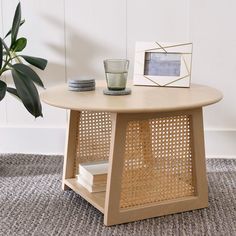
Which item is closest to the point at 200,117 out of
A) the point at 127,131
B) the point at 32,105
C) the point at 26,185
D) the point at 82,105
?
the point at 127,131

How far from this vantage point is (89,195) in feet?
6.31

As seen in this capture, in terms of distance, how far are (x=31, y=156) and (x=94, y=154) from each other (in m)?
0.57

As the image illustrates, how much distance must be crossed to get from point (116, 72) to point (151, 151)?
313 millimetres

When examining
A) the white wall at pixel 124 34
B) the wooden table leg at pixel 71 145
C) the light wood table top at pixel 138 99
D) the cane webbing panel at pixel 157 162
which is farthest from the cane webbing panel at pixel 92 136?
the white wall at pixel 124 34

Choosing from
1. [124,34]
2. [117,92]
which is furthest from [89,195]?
[124,34]

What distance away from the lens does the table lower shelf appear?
183 centimetres

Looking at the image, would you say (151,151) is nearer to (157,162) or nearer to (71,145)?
(157,162)

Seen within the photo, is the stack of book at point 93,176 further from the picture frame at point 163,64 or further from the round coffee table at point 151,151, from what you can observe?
the picture frame at point 163,64

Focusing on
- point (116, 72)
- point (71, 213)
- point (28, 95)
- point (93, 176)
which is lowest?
point (71, 213)

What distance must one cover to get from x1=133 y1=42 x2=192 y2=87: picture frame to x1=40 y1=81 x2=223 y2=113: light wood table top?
5 cm

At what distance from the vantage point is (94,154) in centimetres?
215

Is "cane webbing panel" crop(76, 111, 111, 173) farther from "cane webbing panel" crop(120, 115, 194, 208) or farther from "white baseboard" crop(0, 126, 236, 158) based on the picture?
"white baseboard" crop(0, 126, 236, 158)

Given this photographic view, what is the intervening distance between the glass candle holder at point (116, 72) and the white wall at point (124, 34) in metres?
0.65

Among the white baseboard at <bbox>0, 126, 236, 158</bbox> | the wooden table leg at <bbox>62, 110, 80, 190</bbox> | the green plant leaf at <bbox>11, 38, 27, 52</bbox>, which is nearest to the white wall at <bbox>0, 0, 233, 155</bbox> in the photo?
the white baseboard at <bbox>0, 126, 236, 158</bbox>
